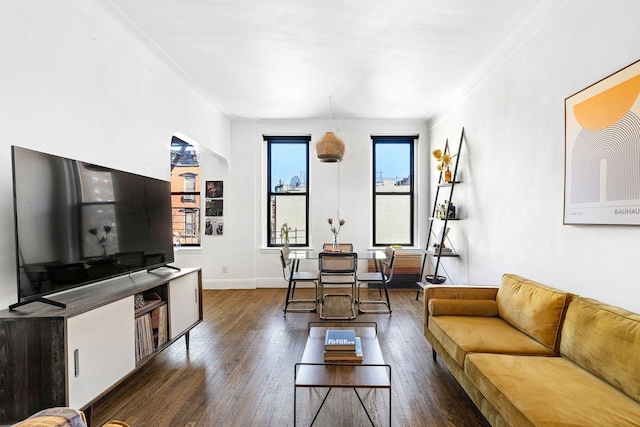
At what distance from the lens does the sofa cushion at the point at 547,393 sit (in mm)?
1433

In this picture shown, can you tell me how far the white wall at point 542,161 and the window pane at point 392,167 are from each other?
2126 millimetres

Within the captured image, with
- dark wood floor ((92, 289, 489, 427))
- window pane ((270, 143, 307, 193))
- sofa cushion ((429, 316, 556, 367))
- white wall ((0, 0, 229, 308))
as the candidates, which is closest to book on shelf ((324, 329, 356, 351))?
dark wood floor ((92, 289, 489, 427))

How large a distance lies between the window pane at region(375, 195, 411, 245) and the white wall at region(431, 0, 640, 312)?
2.11 metres

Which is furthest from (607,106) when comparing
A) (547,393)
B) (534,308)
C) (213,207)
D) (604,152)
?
(213,207)

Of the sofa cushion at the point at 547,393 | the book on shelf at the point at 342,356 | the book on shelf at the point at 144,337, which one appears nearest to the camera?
the sofa cushion at the point at 547,393

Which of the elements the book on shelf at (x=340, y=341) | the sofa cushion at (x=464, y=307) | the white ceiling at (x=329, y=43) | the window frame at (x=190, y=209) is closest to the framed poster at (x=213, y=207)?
the window frame at (x=190, y=209)

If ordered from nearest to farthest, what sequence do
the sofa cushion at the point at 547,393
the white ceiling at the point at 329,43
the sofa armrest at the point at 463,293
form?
the sofa cushion at the point at 547,393
the white ceiling at the point at 329,43
the sofa armrest at the point at 463,293

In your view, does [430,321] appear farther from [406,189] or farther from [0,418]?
[406,189]

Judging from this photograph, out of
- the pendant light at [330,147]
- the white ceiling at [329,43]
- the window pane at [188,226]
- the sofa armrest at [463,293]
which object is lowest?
the sofa armrest at [463,293]

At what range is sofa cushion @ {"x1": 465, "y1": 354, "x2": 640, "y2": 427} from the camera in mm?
1433

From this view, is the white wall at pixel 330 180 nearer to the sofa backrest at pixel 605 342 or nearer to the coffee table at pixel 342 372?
the coffee table at pixel 342 372

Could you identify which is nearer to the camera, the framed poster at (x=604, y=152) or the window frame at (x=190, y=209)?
the framed poster at (x=604, y=152)

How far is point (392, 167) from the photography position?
6.57 m

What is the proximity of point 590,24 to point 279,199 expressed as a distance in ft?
16.7
